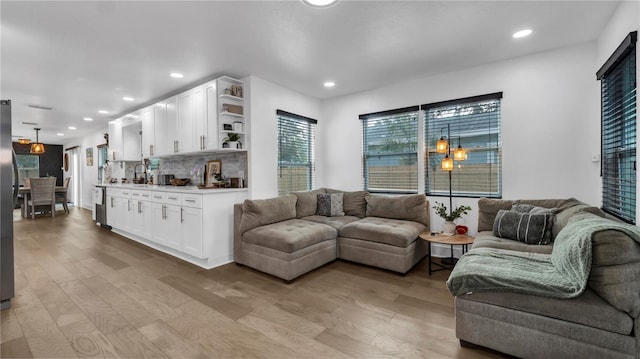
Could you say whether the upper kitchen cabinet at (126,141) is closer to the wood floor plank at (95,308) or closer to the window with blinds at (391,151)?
the wood floor plank at (95,308)

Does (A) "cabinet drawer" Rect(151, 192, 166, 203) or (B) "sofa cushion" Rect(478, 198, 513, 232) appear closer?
(B) "sofa cushion" Rect(478, 198, 513, 232)

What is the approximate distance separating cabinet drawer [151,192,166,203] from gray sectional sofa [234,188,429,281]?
133 centimetres

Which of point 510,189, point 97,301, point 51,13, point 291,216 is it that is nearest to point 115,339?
point 97,301

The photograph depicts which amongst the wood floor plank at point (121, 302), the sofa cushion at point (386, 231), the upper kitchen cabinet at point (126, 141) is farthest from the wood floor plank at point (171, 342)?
the upper kitchen cabinet at point (126, 141)

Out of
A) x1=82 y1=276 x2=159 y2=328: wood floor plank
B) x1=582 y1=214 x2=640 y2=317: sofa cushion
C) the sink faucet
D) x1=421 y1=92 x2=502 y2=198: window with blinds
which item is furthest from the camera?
the sink faucet

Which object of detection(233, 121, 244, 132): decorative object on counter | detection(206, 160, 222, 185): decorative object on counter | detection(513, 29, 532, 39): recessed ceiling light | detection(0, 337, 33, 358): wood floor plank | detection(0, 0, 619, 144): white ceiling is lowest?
detection(0, 337, 33, 358): wood floor plank

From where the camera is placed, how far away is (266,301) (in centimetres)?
A: 260

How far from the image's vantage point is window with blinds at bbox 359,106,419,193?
4.25 m

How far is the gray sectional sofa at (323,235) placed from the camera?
3.18m

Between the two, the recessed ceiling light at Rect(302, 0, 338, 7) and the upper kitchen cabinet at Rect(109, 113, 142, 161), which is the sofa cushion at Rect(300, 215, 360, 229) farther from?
the upper kitchen cabinet at Rect(109, 113, 142, 161)

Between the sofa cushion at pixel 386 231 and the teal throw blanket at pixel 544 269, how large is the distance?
109 centimetres

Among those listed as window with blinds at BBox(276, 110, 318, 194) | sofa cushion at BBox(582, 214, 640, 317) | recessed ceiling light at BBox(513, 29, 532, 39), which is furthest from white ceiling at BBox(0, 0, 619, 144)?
sofa cushion at BBox(582, 214, 640, 317)

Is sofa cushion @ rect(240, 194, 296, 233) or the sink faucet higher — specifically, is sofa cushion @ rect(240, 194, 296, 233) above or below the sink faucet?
below

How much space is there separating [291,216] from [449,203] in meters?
2.25
